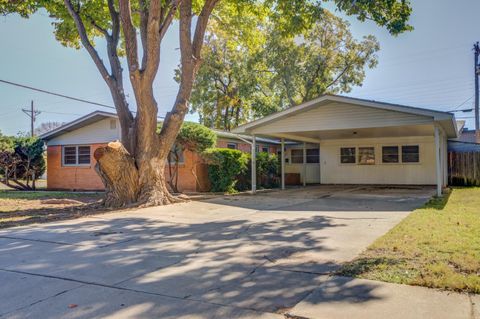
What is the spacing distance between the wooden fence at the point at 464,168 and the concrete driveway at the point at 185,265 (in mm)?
11887

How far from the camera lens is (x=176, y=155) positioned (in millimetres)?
16328

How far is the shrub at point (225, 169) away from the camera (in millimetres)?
15609

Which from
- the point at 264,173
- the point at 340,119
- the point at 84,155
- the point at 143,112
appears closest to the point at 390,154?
the point at 264,173

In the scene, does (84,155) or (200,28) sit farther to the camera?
(84,155)

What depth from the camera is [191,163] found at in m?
16.7

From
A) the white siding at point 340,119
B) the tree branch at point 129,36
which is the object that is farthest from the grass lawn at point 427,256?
the tree branch at point 129,36

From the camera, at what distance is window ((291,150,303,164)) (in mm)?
22594

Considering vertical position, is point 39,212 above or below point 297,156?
below

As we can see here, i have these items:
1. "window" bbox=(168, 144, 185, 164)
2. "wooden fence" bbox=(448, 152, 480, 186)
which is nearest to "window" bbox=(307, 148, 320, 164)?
"wooden fence" bbox=(448, 152, 480, 186)

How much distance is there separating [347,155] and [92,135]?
13.1m

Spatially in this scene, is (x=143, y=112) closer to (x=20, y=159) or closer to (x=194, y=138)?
(x=194, y=138)

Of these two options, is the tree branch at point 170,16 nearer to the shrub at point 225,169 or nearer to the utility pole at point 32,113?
the shrub at point 225,169

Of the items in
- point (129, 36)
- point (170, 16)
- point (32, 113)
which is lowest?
point (129, 36)

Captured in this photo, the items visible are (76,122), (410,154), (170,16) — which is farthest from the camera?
(410,154)
